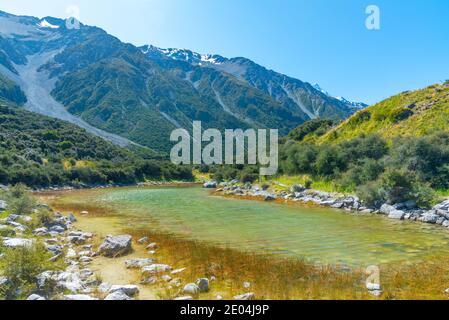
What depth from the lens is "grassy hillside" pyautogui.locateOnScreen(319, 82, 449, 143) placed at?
5919 centimetres

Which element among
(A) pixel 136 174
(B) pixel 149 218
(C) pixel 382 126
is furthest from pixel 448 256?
(A) pixel 136 174

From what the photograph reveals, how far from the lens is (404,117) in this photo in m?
66.5

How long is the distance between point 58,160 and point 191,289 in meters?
99.0

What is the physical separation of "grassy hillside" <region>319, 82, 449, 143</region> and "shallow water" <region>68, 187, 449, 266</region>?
32.5 meters

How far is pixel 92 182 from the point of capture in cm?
9462

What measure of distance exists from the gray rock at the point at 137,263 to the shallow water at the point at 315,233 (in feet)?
18.8

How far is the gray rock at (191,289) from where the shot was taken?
1251 cm

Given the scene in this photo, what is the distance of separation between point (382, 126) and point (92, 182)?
74950mm

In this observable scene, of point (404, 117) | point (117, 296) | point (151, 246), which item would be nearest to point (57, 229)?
point (151, 246)

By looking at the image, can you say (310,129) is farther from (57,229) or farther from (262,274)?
(262,274)

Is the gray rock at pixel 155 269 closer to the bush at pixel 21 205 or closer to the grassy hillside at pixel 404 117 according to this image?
the bush at pixel 21 205

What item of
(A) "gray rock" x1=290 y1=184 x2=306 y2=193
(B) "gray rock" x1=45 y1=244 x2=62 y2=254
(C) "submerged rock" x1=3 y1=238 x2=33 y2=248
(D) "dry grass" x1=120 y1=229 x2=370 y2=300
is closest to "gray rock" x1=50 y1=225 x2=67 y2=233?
(B) "gray rock" x1=45 y1=244 x2=62 y2=254

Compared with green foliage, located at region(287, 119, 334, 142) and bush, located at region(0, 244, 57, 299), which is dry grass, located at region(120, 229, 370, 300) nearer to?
bush, located at region(0, 244, 57, 299)
